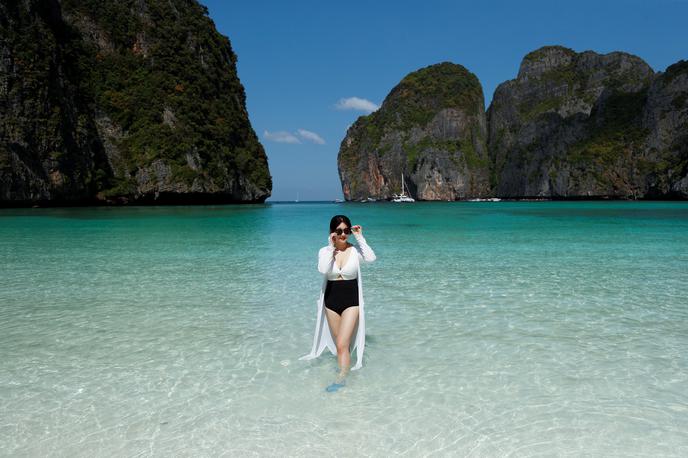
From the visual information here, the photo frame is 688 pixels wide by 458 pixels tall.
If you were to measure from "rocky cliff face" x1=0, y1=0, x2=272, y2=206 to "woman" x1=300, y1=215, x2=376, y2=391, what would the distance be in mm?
49169

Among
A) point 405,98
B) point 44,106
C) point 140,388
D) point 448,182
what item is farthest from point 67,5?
point 405,98

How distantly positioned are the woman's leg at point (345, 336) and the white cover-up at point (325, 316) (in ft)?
0.39

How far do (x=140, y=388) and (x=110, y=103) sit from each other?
2713 inches

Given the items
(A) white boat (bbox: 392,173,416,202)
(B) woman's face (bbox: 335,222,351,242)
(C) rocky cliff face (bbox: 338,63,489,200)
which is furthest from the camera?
(C) rocky cliff face (bbox: 338,63,489,200)

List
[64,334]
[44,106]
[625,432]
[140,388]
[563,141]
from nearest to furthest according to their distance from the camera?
1. [625,432]
2. [140,388]
3. [64,334]
4. [44,106]
5. [563,141]

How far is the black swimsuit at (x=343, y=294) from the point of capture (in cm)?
457

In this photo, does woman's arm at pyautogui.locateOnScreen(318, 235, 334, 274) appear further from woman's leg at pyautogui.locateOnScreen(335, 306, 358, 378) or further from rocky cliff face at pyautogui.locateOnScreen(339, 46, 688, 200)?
rocky cliff face at pyautogui.locateOnScreen(339, 46, 688, 200)

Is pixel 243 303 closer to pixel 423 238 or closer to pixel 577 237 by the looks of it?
pixel 423 238

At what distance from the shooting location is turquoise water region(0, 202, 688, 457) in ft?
11.6

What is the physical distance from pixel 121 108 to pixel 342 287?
69.1m

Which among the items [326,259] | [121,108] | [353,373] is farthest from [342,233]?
[121,108]

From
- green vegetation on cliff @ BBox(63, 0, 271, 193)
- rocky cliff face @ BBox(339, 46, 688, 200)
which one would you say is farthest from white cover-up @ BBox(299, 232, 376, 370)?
rocky cliff face @ BBox(339, 46, 688, 200)

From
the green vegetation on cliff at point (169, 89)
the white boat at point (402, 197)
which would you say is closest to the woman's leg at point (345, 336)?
the green vegetation on cliff at point (169, 89)

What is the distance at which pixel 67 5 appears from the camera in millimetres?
64875
